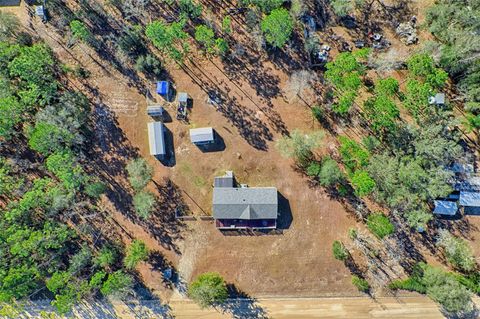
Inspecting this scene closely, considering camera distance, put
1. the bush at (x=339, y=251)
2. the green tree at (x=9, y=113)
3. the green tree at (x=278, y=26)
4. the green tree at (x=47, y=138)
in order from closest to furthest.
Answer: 1. the green tree at (x=9, y=113)
2. the green tree at (x=47, y=138)
3. the green tree at (x=278, y=26)
4. the bush at (x=339, y=251)

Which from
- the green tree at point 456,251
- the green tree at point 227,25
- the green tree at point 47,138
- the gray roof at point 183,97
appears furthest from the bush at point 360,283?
the green tree at point 47,138

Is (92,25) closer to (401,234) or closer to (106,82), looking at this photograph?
(106,82)

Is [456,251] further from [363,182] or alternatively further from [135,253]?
[135,253]

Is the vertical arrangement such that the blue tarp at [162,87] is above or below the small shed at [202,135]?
above

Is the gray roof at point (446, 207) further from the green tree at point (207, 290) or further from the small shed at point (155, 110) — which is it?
the small shed at point (155, 110)

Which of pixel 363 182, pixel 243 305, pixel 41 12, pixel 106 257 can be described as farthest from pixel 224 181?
pixel 41 12

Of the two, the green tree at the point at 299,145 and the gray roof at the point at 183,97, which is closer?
the green tree at the point at 299,145
